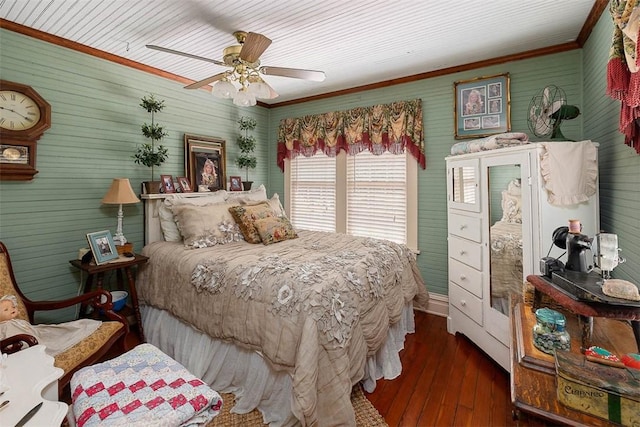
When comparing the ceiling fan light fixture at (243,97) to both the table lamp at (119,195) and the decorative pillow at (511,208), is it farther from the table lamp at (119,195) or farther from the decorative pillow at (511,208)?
the decorative pillow at (511,208)

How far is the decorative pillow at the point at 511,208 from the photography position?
212cm

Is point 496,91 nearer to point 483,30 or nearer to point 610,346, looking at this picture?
point 483,30

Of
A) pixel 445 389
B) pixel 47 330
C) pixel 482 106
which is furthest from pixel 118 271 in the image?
pixel 482 106

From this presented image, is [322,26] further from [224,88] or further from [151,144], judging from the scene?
[151,144]

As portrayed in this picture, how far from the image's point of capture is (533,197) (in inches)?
78.3

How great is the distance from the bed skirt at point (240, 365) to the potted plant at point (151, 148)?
1.31m

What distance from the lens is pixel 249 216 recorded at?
292cm

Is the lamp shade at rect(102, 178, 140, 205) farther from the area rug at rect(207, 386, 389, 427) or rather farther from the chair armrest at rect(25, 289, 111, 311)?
the area rug at rect(207, 386, 389, 427)

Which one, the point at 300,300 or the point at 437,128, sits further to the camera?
the point at 437,128

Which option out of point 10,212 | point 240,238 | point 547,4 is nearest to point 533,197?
point 547,4

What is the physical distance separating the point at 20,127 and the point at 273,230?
2079mm

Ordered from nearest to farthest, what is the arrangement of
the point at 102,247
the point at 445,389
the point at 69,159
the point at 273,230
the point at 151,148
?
1. the point at 445,389
2. the point at 102,247
3. the point at 69,159
4. the point at 273,230
5. the point at 151,148

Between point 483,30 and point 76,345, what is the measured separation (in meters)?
3.61

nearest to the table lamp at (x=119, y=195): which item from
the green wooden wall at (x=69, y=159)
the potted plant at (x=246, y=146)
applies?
the green wooden wall at (x=69, y=159)
